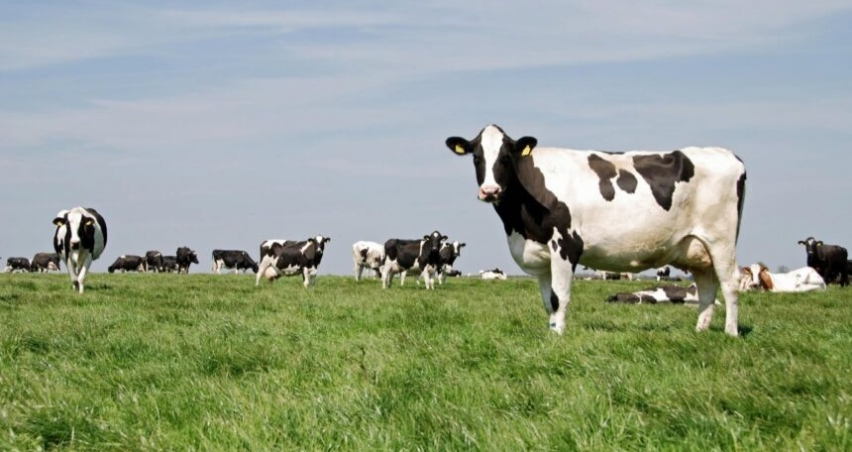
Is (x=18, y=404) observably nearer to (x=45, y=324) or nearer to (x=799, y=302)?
(x=45, y=324)

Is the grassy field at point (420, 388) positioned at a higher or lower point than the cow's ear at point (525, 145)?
lower

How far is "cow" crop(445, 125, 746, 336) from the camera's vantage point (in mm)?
11398

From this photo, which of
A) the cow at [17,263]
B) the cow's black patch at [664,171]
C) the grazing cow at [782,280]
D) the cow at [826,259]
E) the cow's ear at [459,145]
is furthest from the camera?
the cow at [17,263]

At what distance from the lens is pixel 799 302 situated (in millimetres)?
20875

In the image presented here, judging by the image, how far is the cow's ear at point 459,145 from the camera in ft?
39.2

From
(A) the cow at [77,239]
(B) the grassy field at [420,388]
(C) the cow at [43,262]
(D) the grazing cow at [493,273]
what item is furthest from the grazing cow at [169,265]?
(B) the grassy field at [420,388]

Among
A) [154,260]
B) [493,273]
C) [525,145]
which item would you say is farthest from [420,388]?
[154,260]

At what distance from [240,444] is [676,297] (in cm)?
2009

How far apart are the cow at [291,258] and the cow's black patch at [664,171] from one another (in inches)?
953

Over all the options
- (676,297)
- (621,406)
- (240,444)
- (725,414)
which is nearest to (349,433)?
(240,444)

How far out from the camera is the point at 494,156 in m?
11.6

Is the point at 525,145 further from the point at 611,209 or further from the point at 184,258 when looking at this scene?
the point at 184,258

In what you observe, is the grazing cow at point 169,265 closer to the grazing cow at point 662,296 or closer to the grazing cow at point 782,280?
the grazing cow at point 782,280

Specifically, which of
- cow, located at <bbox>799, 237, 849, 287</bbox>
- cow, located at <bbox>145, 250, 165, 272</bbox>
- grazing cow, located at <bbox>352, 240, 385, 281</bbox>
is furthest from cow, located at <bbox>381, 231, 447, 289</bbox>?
cow, located at <bbox>145, 250, 165, 272</bbox>
